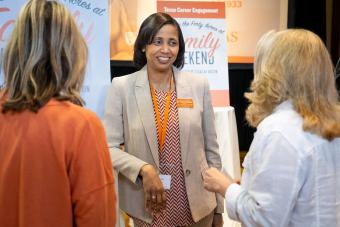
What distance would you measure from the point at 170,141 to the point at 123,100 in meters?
0.31

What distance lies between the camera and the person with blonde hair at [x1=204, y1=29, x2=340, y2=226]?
1.25 m

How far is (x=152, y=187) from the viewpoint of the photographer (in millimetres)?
1950

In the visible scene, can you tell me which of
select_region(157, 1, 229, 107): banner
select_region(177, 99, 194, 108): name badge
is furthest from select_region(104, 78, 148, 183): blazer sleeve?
select_region(157, 1, 229, 107): banner

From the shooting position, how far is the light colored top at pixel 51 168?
1164mm

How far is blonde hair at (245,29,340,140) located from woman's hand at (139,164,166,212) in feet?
2.51

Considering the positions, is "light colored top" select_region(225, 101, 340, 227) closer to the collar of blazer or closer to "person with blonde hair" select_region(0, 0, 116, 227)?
"person with blonde hair" select_region(0, 0, 116, 227)

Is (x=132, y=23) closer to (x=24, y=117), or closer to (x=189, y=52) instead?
(x=189, y=52)

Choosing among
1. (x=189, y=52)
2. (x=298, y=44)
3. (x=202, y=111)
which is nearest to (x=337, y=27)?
(x=189, y=52)

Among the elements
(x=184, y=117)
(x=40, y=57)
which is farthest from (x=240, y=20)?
(x=40, y=57)

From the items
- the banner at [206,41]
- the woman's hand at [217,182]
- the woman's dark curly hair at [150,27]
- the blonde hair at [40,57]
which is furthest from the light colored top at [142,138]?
the banner at [206,41]

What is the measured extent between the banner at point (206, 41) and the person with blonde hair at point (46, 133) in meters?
1.93

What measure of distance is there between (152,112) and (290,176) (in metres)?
0.95

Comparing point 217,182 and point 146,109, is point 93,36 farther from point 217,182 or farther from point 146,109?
point 217,182

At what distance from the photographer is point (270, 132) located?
126 cm
